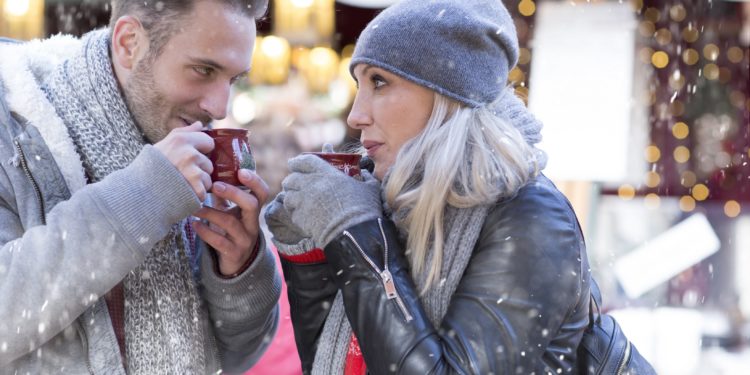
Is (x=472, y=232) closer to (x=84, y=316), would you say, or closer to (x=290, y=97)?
(x=84, y=316)

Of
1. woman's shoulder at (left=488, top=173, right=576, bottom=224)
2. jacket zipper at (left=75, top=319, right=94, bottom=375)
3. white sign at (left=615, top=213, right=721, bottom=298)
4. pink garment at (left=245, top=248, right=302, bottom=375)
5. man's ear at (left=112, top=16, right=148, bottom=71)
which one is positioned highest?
man's ear at (left=112, top=16, right=148, bottom=71)

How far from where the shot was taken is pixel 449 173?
1826 mm

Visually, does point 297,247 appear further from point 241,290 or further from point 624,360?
point 624,360

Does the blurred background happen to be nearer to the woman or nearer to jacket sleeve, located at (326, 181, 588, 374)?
the woman

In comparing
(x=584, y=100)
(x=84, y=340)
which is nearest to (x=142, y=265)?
(x=84, y=340)

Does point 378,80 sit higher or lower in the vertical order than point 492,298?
higher

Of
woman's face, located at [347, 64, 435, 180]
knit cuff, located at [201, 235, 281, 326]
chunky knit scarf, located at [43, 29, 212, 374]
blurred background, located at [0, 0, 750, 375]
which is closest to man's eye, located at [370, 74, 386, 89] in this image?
woman's face, located at [347, 64, 435, 180]

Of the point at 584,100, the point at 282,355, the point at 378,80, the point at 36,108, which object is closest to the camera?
the point at 36,108

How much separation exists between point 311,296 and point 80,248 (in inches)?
23.6

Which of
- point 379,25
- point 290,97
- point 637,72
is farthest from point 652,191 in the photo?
point 379,25

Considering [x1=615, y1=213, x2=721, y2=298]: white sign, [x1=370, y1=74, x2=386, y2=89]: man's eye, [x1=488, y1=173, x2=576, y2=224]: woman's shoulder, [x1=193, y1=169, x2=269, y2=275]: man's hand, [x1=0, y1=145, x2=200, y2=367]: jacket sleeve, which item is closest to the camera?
[x1=0, y1=145, x2=200, y2=367]: jacket sleeve

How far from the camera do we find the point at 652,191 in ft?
18.8

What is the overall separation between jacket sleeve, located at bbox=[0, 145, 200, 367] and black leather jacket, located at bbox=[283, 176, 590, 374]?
0.37 meters

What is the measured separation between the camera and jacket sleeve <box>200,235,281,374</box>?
210cm
